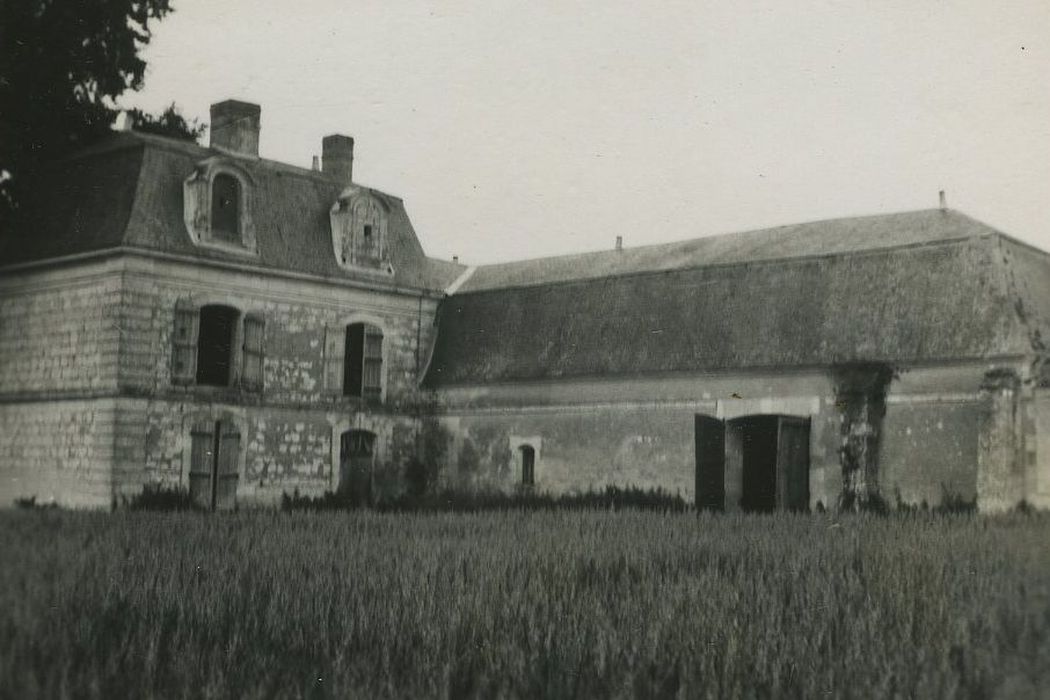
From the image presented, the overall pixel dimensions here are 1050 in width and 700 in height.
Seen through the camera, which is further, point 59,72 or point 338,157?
point 338,157

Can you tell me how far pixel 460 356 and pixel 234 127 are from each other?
22.2 ft

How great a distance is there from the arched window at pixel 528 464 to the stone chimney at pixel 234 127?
332 inches

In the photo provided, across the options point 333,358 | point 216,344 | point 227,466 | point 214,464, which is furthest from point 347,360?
point 214,464

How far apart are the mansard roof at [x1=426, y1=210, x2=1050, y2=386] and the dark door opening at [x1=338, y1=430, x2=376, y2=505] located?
2.19 meters

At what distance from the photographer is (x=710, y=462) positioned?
69.4ft

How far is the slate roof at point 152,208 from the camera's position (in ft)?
69.6

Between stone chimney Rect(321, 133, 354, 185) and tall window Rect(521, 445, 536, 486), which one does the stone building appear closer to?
tall window Rect(521, 445, 536, 486)

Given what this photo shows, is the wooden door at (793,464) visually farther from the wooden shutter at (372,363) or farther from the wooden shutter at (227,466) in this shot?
the wooden shutter at (227,466)

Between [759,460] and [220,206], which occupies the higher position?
[220,206]

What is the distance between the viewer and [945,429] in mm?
19172

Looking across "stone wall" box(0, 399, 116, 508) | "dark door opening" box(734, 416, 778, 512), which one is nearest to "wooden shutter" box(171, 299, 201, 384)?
Answer: "stone wall" box(0, 399, 116, 508)

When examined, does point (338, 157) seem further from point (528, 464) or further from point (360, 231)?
point (528, 464)

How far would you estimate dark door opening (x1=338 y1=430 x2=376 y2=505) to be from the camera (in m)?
24.2

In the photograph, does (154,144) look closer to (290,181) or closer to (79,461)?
(290,181)
